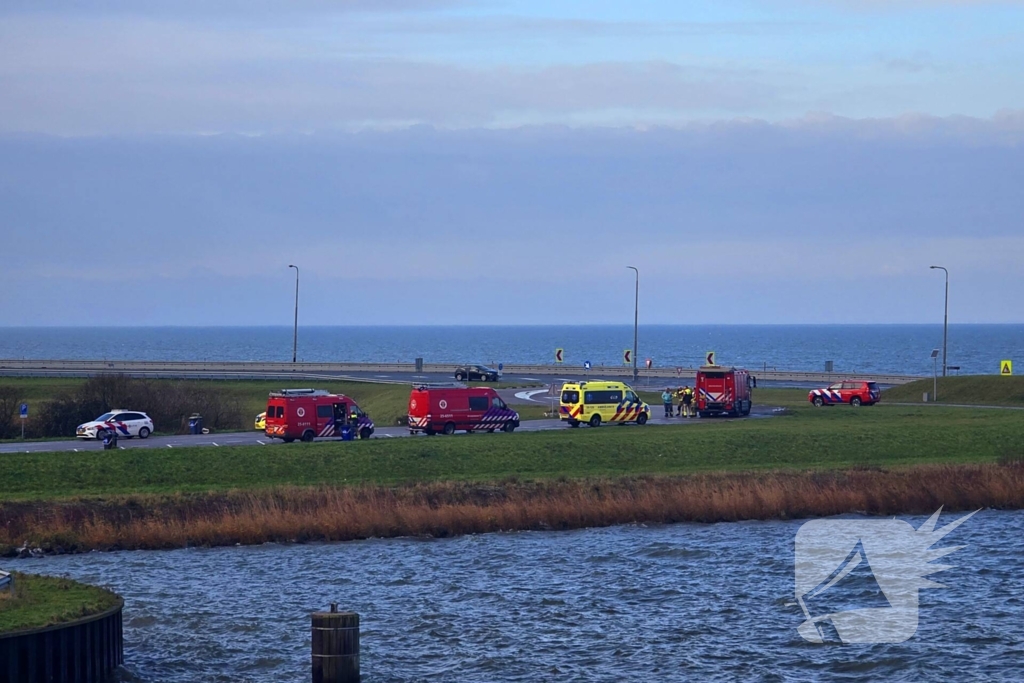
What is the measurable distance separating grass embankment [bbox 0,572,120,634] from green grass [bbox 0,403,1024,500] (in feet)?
48.9

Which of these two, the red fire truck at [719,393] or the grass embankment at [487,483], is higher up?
the red fire truck at [719,393]

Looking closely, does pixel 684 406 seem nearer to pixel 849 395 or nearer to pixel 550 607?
pixel 849 395

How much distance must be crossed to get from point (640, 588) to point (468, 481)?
1283 centimetres

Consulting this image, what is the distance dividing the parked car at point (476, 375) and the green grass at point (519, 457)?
123 feet

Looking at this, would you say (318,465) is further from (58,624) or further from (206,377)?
(206,377)

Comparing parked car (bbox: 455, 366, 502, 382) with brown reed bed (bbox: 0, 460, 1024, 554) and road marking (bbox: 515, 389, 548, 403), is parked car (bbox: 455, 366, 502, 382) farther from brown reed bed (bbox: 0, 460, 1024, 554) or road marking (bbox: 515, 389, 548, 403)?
brown reed bed (bbox: 0, 460, 1024, 554)

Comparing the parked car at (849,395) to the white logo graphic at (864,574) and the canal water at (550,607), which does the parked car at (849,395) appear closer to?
the white logo graphic at (864,574)

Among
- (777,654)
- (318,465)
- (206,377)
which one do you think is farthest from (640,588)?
(206,377)

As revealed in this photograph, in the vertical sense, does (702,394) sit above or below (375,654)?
above

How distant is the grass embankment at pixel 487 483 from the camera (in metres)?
37.7

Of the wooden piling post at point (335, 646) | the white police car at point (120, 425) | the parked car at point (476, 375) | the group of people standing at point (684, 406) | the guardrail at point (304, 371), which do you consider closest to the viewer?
the wooden piling post at point (335, 646)

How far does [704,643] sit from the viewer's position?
26.4 m

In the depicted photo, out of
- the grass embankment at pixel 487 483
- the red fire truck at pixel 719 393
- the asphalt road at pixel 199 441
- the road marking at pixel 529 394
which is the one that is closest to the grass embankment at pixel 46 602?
the grass embankment at pixel 487 483

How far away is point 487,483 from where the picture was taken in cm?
4269
